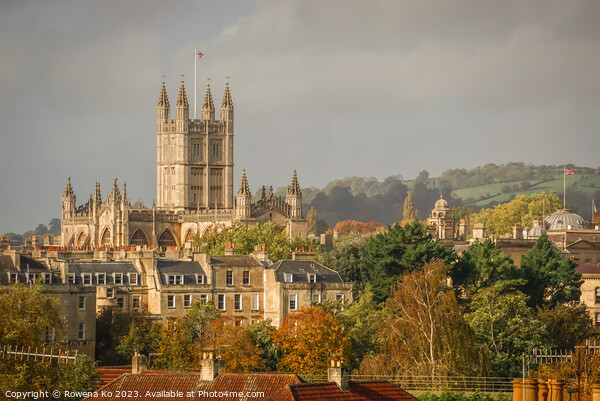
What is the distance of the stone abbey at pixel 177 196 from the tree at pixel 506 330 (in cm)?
7432

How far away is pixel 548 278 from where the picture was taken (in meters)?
109

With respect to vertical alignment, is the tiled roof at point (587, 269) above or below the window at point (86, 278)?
above

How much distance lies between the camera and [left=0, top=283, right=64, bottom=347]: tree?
6150cm

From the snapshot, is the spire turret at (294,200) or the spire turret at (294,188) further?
the spire turret at (294,188)

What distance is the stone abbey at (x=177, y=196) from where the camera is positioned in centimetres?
17150

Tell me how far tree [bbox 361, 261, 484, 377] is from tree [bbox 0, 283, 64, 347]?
15974 millimetres

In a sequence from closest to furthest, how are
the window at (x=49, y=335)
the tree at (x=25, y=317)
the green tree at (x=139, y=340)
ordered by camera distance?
the tree at (x=25, y=317), the window at (x=49, y=335), the green tree at (x=139, y=340)

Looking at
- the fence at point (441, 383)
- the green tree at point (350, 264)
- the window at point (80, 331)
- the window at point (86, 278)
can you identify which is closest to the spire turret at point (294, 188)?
the green tree at point (350, 264)

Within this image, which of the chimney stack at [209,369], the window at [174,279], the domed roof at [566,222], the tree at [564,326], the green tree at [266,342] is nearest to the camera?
the chimney stack at [209,369]

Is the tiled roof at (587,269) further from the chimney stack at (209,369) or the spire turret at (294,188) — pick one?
the chimney stack at (209,369)

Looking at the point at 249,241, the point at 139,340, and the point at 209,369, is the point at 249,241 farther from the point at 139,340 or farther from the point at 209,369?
the point at 209,369

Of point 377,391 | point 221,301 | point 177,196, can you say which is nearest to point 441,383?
point 377,391

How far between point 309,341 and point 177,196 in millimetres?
106543

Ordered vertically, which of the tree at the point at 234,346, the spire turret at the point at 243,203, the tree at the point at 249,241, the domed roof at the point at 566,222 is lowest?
the tree at the point at 234,346
